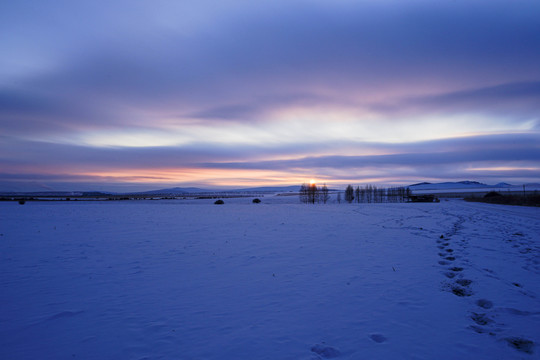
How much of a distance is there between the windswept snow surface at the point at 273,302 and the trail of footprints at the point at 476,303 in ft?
0.07

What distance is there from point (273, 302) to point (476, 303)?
3.86m

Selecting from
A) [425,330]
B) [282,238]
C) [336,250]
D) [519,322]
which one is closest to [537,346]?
[519,322]

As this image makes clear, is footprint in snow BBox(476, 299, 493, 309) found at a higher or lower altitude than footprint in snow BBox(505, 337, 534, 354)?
higher

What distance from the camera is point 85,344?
3924 millimetres

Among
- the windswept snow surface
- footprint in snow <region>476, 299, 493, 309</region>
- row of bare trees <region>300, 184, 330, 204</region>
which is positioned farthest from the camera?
row of bare trees <region>300, 184, 330, 204</region>

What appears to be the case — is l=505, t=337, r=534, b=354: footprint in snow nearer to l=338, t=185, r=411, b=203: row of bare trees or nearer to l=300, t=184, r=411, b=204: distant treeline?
l=300, t=184, r=411, b=204: distant treeline

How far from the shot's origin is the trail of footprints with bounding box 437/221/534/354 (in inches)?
151

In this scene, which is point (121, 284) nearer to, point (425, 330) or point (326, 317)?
point (326, 317)

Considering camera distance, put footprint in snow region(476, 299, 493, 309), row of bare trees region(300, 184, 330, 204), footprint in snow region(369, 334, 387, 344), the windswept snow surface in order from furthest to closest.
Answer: row of bare trees region(300, 184, 330, 204) → footprint in snow region(476, 299, 493, 309) → footprint in snow region(369, 334, 387, 344) → the windswept snow surface

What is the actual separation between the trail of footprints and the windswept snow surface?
0.07 feet

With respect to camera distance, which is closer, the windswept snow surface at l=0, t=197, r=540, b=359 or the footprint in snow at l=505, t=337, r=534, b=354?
the footprint in snow at l=505, t=337, r=534, b=354

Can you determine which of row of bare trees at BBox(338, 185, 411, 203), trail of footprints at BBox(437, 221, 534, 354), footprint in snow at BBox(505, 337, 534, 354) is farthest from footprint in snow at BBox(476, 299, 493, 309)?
row of bare trees at BBox(338, 185, 411, 203)

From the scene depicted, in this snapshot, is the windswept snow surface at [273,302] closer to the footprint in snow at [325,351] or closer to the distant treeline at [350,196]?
the footprint in snow at [325,351]

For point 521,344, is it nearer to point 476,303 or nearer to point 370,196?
point 476,303
